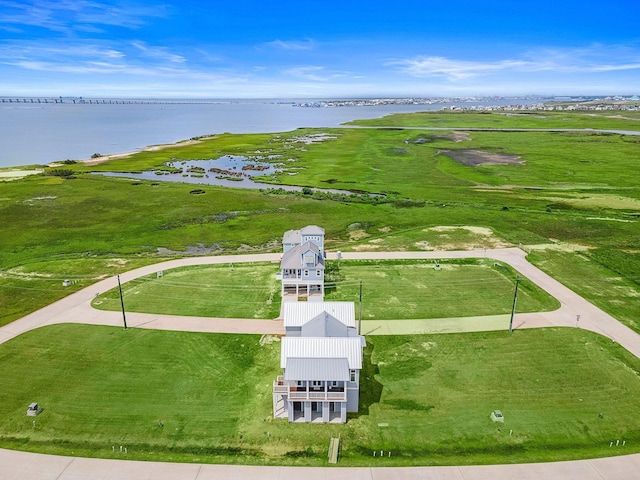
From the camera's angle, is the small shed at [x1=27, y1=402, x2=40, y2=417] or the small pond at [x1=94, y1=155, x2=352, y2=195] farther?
the small pond at [x1=94, y1=155, x2=352, y2=195]

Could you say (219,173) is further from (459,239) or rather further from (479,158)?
(479,158)

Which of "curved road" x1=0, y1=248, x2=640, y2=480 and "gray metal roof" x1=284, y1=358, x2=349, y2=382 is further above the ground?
"gray metal roof" x1=284, y1=358, x2=349, y2=382

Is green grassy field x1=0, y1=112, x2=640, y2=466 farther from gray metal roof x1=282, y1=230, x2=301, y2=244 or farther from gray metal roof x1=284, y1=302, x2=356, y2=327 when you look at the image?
gray metal roof x1=282, y1=230, x2=301, y2=244

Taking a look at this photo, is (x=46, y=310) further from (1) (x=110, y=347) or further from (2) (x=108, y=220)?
(2) (x=108, y=220)

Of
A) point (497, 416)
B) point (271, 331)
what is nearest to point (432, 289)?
point (271, 331)

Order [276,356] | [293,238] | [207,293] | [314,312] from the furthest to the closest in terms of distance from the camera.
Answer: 1. [293,238]
2. [207,293]
3. [276,356]
4. [314,312]

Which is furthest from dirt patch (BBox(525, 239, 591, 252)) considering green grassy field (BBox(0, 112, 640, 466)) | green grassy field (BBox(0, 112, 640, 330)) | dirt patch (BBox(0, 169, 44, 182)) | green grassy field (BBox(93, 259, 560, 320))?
dirt patch (BBox(0, 169, 44, 182))
